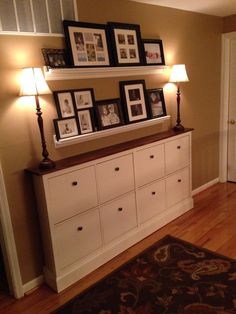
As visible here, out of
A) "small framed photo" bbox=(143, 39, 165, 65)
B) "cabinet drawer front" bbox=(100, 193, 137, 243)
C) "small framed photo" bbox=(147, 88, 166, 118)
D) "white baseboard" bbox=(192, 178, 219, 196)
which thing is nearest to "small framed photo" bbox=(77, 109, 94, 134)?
"cabinet drawer front" bbox=(100, 193, 137, 243)

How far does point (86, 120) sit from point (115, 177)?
1.93 ft

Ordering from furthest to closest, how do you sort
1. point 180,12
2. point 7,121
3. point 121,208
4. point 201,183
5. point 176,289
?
point 201,183
point 180,12
point 121,208
point 176,289
point 7,121

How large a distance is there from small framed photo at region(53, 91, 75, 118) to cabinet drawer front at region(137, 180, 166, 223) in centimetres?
106

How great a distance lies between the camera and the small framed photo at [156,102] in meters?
3.09

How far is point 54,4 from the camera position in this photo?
223 centimetres

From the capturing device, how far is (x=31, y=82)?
1.98m

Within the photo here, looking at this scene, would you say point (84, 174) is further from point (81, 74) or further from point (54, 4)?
point (54, 4)

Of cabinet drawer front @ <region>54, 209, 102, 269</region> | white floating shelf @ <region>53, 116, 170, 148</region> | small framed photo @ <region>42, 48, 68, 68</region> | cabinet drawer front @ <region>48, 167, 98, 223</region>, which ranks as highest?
small framed photo @ <region>42, 48, 68, 68</region>

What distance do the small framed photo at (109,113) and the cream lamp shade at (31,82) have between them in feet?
2.30

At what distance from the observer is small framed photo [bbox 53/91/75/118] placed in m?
2.32

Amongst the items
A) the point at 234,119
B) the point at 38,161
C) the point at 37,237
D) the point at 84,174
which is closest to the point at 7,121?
the point at 38,161

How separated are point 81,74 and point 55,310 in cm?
192

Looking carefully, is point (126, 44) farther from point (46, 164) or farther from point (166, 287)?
point (166, 287)

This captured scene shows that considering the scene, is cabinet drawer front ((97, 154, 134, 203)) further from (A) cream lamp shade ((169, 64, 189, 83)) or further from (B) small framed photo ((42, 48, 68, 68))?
(A) cream lamp shade ((169, 64, 189, 83))
